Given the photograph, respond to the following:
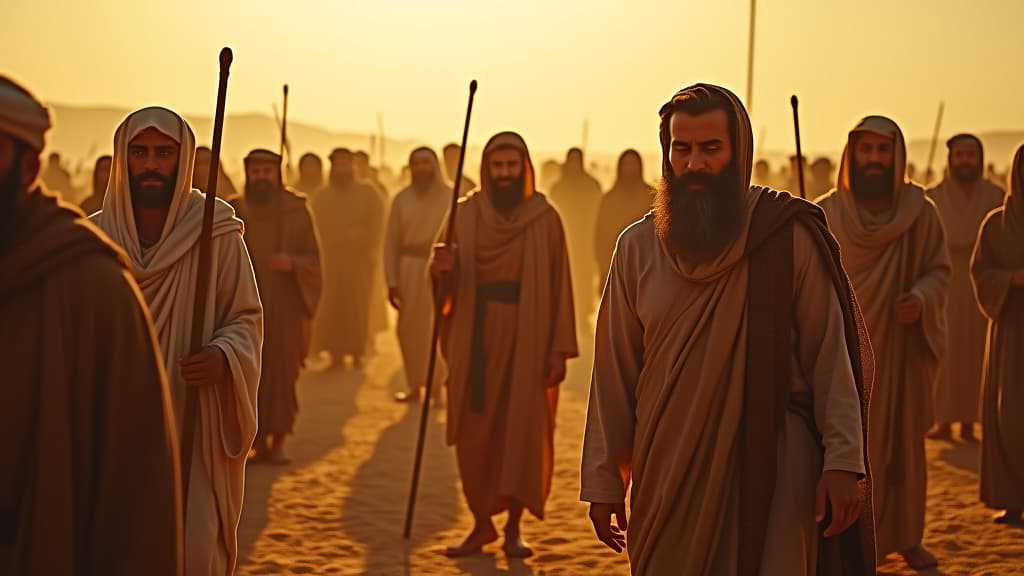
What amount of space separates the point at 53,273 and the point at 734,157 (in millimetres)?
2285

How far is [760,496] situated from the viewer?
4.27 meters

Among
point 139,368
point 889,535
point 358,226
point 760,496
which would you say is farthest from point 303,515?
point 358,226

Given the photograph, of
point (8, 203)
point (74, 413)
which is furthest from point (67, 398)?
point (8, 203)

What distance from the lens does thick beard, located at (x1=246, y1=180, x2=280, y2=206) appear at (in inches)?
419

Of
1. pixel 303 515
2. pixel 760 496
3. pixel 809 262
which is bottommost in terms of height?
pixel 303 515

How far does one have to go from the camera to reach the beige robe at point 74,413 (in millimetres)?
2838

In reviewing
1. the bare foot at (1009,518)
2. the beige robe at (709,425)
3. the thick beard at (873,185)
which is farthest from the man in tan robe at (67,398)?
the bare foot at (1009,518)

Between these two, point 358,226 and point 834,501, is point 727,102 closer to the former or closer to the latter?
point 834,501

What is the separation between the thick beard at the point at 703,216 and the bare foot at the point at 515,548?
3.73m

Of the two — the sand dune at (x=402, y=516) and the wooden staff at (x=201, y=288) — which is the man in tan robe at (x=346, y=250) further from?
the wooden staff at (x=201, y=288)

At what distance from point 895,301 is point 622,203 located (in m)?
11.2

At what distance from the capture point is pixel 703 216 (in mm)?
4406

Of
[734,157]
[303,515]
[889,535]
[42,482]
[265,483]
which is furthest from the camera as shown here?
[265,483]

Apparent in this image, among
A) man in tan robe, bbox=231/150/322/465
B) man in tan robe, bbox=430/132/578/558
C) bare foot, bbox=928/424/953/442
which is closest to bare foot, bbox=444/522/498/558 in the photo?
man in tan robe, bbox=430/132/578/558
